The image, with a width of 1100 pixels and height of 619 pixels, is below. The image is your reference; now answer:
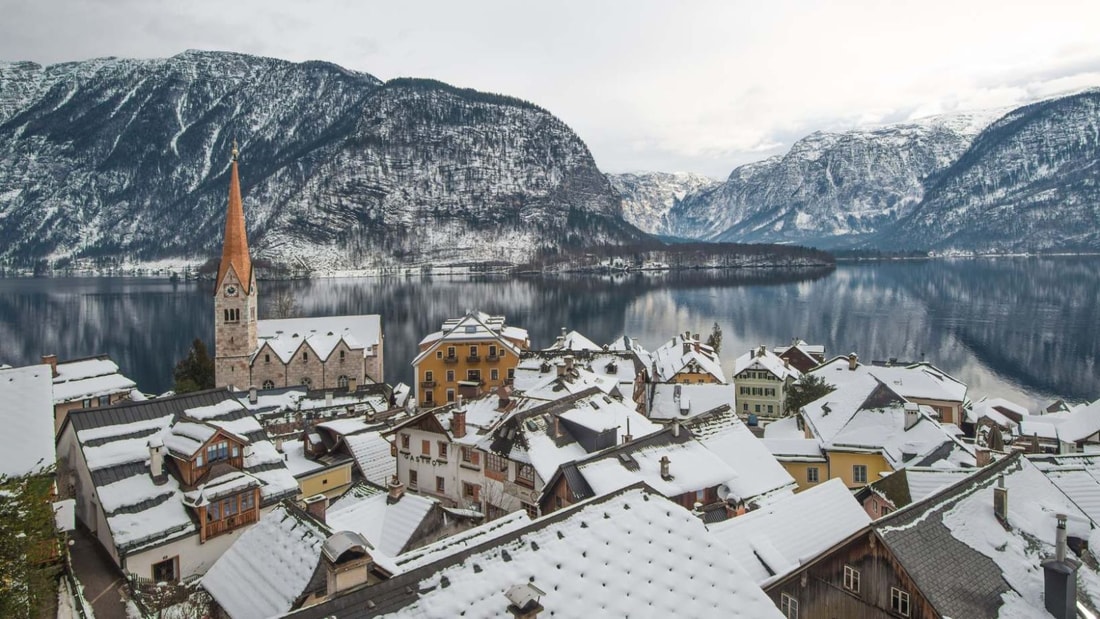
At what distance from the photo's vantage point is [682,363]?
262ft

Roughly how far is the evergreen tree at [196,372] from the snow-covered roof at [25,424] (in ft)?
156

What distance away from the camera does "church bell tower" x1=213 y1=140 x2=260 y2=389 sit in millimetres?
76375

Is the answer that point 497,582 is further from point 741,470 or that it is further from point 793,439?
point 793,439

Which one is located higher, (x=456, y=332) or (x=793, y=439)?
(x=456, y=332)

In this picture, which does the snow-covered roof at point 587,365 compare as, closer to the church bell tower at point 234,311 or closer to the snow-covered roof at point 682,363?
the snow-covered roof at point 682,363

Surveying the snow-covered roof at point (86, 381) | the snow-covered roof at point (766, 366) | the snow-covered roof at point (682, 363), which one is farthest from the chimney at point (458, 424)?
the snow-covered roof at point (766, 366)

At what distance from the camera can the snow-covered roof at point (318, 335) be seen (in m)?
78.4

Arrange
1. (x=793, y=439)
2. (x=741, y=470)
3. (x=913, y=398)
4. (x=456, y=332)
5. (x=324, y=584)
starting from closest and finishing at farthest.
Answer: (x=324, y=584)
(x=741, y=470)
(x=793, y=439)
(x=913, y=398)
(x=456, y=332)

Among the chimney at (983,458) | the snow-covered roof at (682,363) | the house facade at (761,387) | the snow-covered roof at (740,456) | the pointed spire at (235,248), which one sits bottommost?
the house facade at (761,387)

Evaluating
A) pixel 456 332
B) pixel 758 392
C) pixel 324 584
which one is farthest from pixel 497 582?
pixel 758 392

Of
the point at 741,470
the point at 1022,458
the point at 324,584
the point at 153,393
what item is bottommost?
the point at 153,393

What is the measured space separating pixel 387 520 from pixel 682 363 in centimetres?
5773

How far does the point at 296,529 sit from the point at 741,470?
75.8ft

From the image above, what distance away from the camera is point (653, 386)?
67.6m
